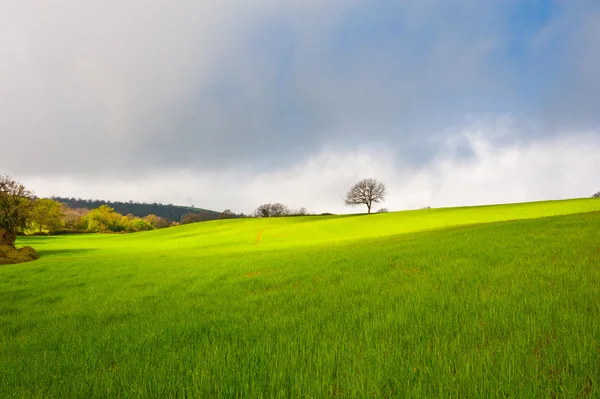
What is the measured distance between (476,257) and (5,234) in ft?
187

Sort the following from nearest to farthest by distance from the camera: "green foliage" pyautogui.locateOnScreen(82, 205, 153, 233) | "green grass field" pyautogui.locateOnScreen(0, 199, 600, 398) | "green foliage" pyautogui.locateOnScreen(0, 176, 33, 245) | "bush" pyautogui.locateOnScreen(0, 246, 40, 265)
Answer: "green grass field" pyautogui.locateOnScreen(0, 199, 600, 398)
"bush" pyautogui.locateOnScreen(0, 246, 40, 265)
"green foliage" pyautogui.locateOnScreen(0, 176, 33, 245)
"green foliage" pyautogui.locateOnScreen(82, 205, 153, 233)

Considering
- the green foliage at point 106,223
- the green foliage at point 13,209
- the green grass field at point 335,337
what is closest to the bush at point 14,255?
the green foliage at point 13,209

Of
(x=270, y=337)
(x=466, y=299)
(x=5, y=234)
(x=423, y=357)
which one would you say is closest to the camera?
(x=423, y=357)

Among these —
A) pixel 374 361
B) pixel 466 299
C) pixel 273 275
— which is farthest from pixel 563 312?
pixel 273 275

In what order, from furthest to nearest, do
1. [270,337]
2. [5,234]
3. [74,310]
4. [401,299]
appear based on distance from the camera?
[5,234]
[74,310]
[401,299]
[270,337]

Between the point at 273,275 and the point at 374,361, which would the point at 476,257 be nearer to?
the point at 273,275

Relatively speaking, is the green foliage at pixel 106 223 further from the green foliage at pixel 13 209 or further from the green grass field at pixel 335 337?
the green grass field at pixel 335 337

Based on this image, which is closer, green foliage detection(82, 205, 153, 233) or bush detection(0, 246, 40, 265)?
bush detection(0, 246, 40, 265)

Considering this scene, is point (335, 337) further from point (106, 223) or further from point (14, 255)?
point (106, 223)

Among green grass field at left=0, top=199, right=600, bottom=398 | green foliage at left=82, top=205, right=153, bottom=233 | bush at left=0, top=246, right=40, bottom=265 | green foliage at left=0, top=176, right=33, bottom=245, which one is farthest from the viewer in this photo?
green foliage at left=82, top=205, right=153, bottom=233

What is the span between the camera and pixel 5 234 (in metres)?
39.4

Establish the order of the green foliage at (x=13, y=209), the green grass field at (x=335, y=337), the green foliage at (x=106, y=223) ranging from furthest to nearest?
the green foliage at (x=106, y=223) → the green foliage at (x=13, y=209) → the green grass field at (x=335, y=337)

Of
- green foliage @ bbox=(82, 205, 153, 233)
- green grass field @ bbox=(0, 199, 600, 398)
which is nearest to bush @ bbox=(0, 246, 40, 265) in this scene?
green grass field @ bbox=(0, 199, 600, 398)

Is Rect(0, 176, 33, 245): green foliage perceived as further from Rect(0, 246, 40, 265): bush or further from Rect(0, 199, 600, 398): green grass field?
Rect(0, 199, 600, 398): green grass field
